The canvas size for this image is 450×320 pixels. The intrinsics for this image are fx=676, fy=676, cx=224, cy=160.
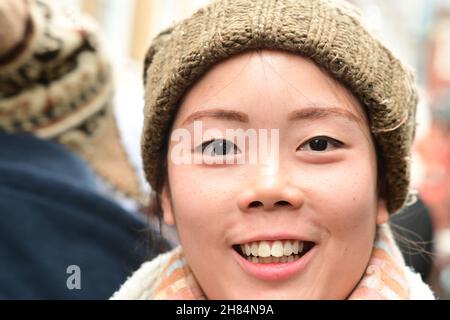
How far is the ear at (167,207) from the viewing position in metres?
1.34

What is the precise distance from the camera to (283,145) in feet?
3.73

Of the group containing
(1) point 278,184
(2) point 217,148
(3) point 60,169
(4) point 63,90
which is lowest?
(1) point 278,184

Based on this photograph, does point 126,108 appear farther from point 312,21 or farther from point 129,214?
point 312,21

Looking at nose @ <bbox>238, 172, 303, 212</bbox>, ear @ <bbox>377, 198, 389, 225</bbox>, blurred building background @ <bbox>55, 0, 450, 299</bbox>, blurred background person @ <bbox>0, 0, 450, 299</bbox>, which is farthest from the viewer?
blurred building background @ <bbox>55, 0, 450, 299</bbox>

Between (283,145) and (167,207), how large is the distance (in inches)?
12.8

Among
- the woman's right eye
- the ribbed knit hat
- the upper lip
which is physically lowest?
the upper lip

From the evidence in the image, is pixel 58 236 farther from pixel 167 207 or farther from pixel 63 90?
pixel 63 90

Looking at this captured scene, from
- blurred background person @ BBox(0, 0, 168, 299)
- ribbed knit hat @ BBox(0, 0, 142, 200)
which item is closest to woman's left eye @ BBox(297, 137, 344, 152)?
blurred background person @ BBox(0, 0, 168, 299)

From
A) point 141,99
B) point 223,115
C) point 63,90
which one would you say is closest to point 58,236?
point 63,90

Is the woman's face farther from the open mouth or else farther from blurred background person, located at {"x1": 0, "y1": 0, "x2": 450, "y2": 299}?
blurred background person, located at {"x1": 0, "y1": 0, "x2": 450, "y2": 299}

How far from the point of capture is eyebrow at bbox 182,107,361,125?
3.73ft

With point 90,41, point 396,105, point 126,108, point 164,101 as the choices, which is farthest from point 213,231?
point 126,108

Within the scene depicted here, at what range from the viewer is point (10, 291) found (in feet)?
4.85

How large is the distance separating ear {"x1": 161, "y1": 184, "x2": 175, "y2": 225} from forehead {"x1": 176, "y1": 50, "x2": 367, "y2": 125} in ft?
0.74
